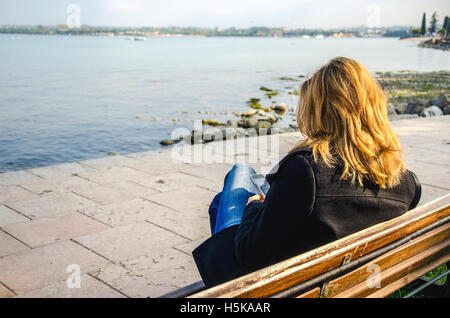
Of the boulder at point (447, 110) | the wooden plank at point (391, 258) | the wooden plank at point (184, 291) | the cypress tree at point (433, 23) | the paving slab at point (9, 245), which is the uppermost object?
the cypress tree at point (433, 23)

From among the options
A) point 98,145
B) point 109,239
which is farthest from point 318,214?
point 98,145

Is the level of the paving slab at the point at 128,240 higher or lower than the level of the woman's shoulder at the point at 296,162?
lower

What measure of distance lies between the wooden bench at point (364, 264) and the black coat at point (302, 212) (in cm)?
11

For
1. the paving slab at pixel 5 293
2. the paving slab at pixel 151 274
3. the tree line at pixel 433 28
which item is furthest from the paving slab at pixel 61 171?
the tree line at pixel 433 28

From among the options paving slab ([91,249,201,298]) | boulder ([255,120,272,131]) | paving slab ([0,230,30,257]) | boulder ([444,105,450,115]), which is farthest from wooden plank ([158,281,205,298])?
boulder ([444,105,450,115])

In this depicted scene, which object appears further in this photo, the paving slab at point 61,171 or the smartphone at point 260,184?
the paving slab at point 61,171

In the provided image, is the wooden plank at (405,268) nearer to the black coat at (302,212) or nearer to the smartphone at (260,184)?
the black coat at (302,212)

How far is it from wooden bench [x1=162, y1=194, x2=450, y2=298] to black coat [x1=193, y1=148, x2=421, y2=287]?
0.11 metres

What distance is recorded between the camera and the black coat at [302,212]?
1.71 metres

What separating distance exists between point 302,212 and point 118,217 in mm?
3034

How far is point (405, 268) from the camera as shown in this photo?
1996 millimetres

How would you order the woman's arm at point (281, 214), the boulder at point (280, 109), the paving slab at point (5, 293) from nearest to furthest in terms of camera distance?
the woman's arm at point (281, 214) → the paving slab at point (5, 293) → the boulder at point (280, 109)

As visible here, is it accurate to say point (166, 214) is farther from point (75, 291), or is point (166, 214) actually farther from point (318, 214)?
point (318, 214)
